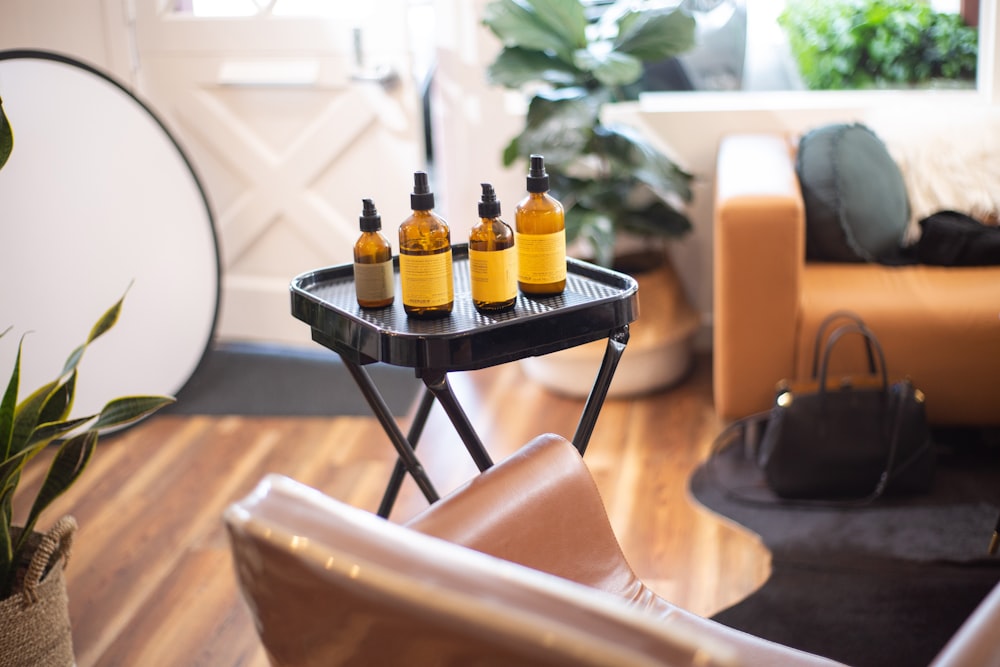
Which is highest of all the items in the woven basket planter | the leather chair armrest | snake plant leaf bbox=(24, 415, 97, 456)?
the leather chair armrest

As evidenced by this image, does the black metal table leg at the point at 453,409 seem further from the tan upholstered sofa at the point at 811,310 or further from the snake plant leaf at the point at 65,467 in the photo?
the tan upholstered sofa at the point at 811,310

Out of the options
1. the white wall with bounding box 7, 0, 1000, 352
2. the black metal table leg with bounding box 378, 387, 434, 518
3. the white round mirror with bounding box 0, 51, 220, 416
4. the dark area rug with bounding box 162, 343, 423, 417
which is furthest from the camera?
the white wall with bounding box 7, 0, 1000, 352

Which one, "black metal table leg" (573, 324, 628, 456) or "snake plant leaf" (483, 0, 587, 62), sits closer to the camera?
"black metal table leg" (573, 324, 628, 456)

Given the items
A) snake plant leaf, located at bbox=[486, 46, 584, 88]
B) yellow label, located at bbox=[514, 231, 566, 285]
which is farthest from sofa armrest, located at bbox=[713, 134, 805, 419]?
yellow label, located at bbox=[514, 231, 566, 285]

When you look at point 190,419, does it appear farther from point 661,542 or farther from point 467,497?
point 467,497

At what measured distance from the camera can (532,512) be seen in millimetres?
1421

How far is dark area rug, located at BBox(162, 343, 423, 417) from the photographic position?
10.6ft

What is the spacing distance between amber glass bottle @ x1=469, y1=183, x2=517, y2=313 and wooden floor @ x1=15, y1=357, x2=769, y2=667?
90cm

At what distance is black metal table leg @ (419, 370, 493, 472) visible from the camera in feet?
5.14

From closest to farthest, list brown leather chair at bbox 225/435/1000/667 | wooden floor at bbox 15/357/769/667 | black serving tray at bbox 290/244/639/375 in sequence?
brown leather chair at bbox 225/435/1000/667, black serving tray at bbox 290/244/639/375, wooden floor at bbox 15/357/769/667

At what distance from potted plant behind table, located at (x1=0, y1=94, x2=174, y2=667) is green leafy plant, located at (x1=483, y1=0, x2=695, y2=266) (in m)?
1.39

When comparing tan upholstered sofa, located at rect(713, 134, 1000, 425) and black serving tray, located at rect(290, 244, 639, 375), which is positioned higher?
black serving tray, located at rect(290, 244, 639, 375)

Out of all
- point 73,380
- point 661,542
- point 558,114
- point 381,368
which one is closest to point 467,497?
point 73,380

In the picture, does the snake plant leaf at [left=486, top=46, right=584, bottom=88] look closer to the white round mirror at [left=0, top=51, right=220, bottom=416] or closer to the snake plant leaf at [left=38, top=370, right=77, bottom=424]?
the white round mirror at [left=0, top=51, right=220, bottom=416]
